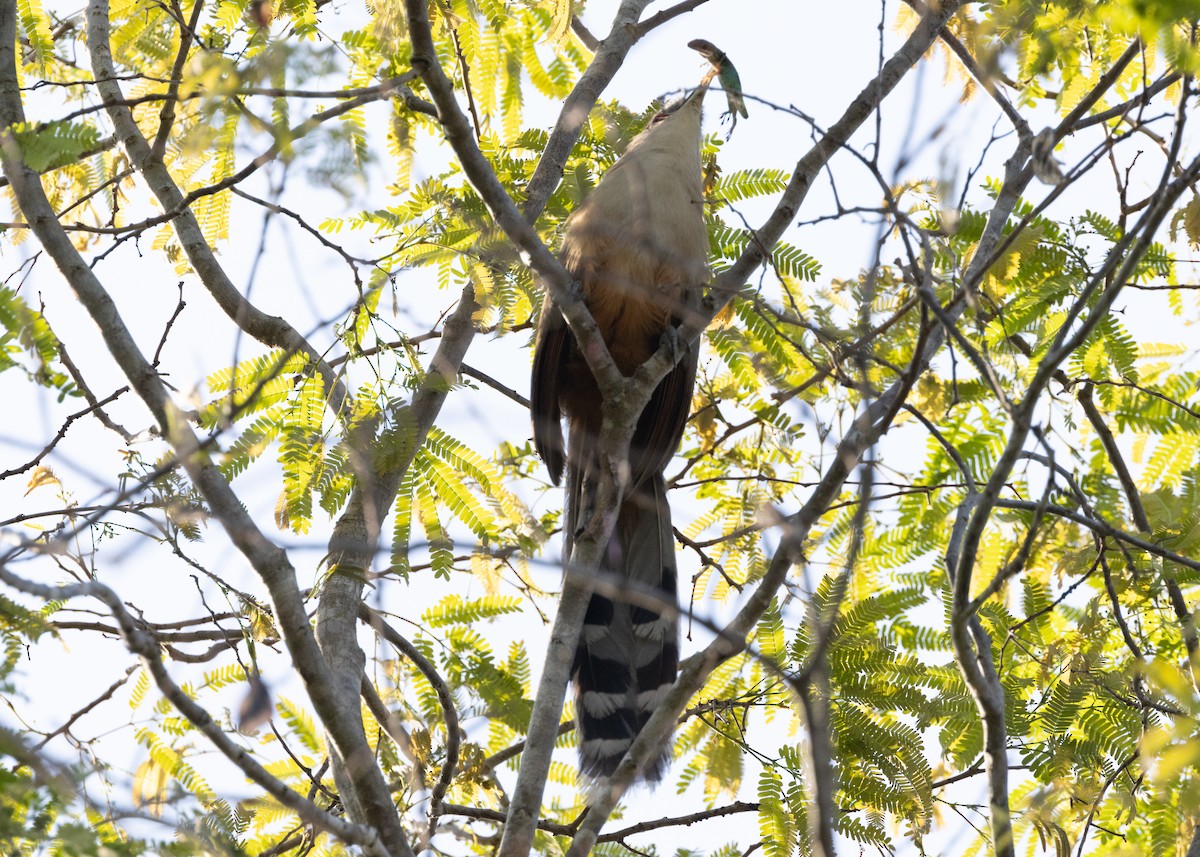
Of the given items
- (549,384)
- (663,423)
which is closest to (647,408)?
(663,423)

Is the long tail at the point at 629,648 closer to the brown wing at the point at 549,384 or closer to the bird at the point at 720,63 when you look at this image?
the brown wing at the point at 549,384

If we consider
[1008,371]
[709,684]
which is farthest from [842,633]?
[1008,371]

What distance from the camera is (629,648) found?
13.4 ft

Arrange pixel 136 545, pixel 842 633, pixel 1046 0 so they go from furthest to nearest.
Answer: pixel 842 633, pixel 1046 0, pixel 136 545

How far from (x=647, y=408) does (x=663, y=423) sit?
9 centimetres

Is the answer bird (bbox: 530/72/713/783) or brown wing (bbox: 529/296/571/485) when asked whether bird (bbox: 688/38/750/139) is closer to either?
bird (bbox: 530/72/713/783)

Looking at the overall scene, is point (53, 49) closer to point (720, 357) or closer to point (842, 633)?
point (720, 357)

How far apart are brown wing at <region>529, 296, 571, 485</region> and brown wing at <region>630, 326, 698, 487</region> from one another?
0.30m

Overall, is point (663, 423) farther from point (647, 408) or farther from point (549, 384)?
point (549, 384)

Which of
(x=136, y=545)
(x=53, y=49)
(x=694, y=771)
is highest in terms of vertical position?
(x=53, y=49)

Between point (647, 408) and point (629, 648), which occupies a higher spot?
point (647, 408)

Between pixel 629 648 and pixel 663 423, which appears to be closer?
pixel 629 648

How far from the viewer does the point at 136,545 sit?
245cm

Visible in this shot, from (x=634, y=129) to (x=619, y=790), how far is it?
104 inches
